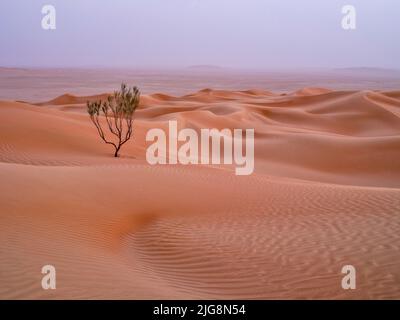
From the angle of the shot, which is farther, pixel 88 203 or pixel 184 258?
pixel 88 203

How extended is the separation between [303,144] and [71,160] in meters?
12.0

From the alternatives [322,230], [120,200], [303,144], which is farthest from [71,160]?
[303,144]

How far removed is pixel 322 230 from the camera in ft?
23.0

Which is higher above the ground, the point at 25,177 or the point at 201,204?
the point at 25,177

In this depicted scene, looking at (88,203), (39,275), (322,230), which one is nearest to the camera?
(39,275)

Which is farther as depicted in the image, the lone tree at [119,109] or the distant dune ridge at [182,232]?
the lone tree at [119,109]

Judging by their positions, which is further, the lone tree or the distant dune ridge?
the lone tree

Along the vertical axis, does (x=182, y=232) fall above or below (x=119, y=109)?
below

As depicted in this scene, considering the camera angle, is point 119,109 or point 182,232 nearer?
point 182,232

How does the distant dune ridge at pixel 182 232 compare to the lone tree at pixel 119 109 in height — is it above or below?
below

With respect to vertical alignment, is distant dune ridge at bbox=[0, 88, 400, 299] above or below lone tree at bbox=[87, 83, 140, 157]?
below
